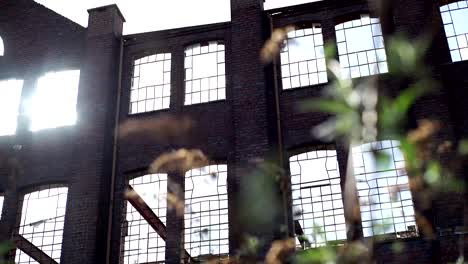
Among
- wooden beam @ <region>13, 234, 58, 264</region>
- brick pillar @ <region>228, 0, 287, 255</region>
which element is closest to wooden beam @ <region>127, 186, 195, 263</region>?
brick pillar @ <region>228, 0, 287, 255</region>

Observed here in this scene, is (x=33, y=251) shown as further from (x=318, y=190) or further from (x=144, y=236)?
(x=318, y=190)

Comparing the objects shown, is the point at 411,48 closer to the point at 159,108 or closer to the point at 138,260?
the point at 138,260

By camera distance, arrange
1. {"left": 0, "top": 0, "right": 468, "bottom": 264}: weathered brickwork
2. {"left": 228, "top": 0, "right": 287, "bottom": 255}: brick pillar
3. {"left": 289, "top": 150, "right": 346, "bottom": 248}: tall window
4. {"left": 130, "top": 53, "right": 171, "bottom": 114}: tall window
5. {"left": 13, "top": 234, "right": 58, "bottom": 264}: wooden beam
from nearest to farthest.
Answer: {"left": 289, "top": 150, "right": 346, "bottom": 248}: tall window → {"left": 0, "top": 0, "right": 468, "bottom": 264}: weathered brickwork → {"left": 228, "top": 0, "right": 287, "bottom": 255}: brick pillar → {"left": 13, "top": 234, "right": 58, "bottom": 264}: wooden beam → {"left": 130, "top": 53, "right": 171, "bottom": 114}: tall window

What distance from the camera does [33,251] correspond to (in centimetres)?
1280

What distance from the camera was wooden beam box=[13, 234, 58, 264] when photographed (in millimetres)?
12680

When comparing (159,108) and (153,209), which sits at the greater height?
(159,108)

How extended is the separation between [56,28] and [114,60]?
1.86m

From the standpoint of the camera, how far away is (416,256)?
10523mm

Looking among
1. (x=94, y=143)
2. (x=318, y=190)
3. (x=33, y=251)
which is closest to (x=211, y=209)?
(x=318, y=190)

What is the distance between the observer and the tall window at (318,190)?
448 inches

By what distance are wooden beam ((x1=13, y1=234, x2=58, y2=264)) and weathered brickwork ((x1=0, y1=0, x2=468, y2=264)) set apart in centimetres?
49

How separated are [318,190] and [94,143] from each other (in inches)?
197

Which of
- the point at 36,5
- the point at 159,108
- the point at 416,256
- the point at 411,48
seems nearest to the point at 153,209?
the point at 159,108

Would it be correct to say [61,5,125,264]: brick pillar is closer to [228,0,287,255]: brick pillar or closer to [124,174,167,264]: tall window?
[124,174,167,264]: tall window
